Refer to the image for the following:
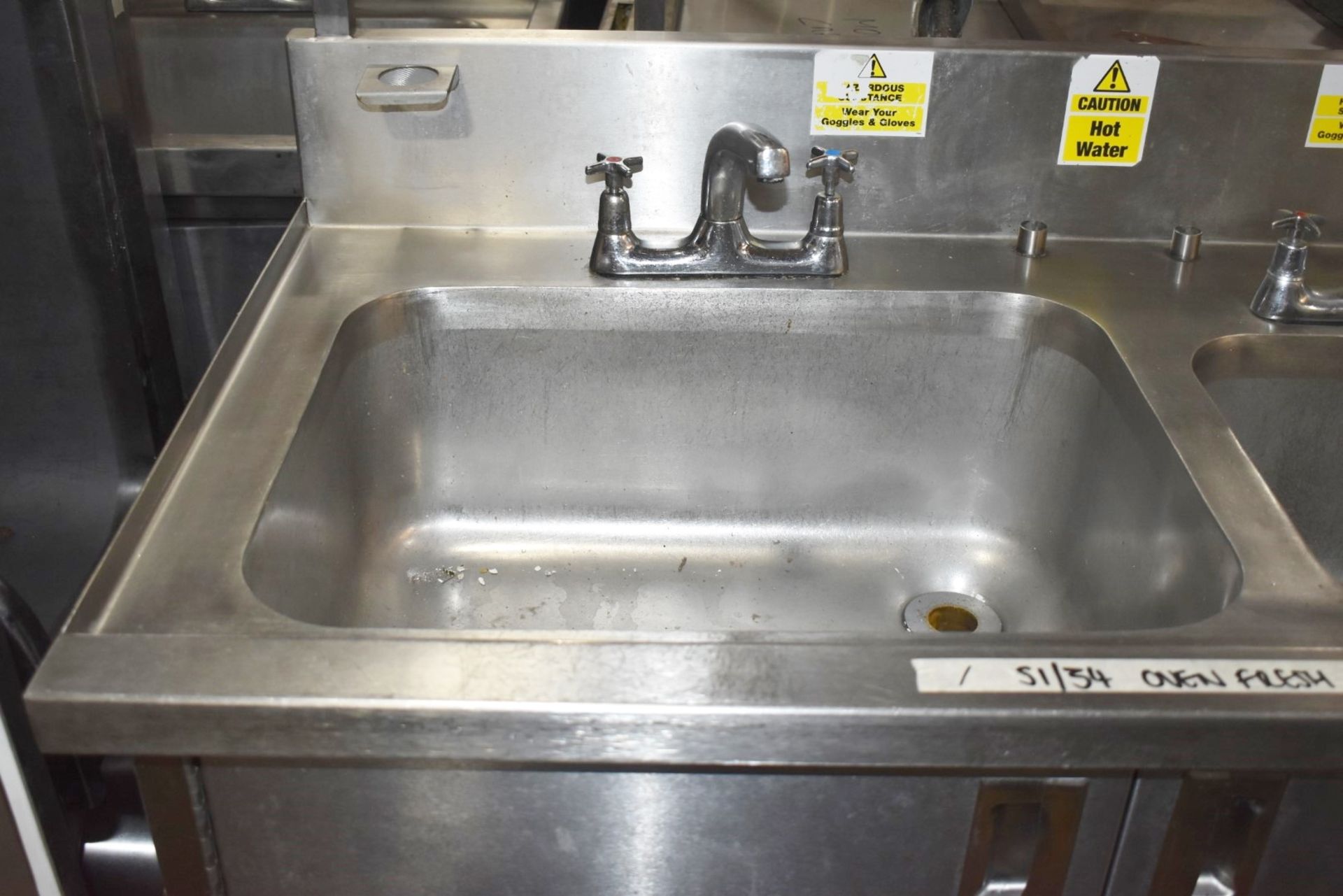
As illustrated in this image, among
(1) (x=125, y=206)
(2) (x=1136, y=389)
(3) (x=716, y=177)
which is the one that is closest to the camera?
(2) (x=1136, y=389)

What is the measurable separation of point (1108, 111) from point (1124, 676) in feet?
2.22

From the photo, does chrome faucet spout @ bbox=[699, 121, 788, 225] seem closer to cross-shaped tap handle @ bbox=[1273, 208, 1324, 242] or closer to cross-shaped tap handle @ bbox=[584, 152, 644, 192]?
cross-shaped tap handle @ bbox=[584, 152, 644, 192]

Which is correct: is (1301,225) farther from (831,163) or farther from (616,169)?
(616,169)

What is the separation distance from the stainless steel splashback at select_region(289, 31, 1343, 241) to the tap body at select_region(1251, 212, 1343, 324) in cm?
13

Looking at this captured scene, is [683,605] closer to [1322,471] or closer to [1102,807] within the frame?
[1102,807]

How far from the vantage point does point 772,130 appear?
115cm

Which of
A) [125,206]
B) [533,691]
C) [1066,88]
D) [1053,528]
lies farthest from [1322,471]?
[125,206]

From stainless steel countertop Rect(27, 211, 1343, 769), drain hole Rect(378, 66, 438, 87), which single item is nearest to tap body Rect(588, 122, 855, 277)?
drain hole Rect(378, 66, 438, 87)

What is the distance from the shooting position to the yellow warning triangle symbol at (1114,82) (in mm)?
1125

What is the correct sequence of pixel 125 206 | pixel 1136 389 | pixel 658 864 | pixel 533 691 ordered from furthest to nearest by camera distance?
pixel 125 206, pixel 1136 389, pixel 658 864, pixel 533 691

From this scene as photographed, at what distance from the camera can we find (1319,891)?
0.80 metres

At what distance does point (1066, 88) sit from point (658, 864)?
82cm

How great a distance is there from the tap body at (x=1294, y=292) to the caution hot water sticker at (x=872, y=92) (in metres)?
0.35

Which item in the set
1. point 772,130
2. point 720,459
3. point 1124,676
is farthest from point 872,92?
point 1124,676
